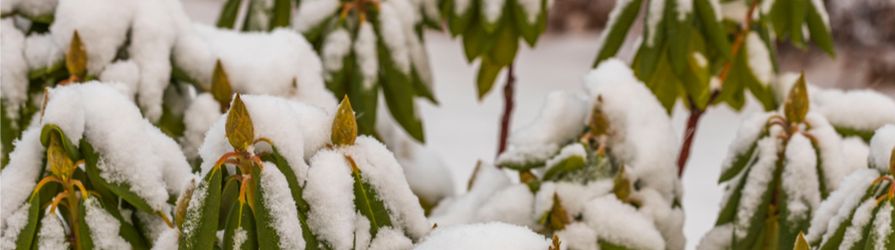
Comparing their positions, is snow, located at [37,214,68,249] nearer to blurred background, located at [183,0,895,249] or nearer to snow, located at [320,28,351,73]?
snow, located at [320,28,351,73]

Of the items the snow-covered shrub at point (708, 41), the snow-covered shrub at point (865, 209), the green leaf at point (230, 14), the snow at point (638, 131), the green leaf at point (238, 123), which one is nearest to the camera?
the green leaf at point (238, 123)

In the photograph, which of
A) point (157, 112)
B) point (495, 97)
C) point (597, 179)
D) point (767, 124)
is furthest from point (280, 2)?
point (495, 97)

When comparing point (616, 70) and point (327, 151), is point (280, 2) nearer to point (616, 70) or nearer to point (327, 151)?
point (616, 70)

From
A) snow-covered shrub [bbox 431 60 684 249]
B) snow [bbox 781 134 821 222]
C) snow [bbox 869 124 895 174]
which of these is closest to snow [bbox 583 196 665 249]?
snow-covered shrub [bbox 431 60 684 249]

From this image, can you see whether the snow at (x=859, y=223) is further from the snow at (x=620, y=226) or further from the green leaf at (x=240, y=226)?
the green leaf at (x=240, y=226)

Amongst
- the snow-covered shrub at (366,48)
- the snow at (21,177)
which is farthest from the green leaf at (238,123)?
the snow-covered shrub at (366,48)

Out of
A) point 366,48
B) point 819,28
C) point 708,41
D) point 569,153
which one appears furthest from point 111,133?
point 819,28
